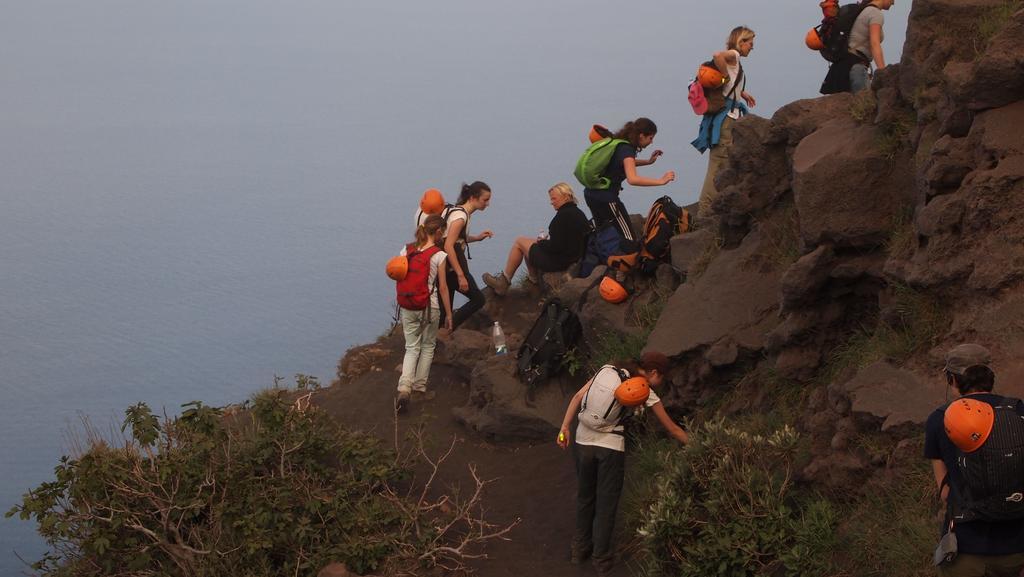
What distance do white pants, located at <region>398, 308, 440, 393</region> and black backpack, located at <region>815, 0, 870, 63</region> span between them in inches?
192

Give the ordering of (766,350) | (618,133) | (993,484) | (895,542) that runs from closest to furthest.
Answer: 1. (993,484)
2. (895,542)
3. (766,350)
4. (618,133)

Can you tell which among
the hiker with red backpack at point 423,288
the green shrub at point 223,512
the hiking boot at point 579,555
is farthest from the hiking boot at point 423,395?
the hiking boot at point 579,555

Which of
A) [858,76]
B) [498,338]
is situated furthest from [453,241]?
[858,76]

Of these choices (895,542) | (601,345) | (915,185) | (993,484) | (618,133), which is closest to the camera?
(993,484)

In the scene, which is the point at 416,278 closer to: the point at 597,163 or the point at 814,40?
the point at 597,163

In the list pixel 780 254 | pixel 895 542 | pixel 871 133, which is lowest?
pixel 895 542

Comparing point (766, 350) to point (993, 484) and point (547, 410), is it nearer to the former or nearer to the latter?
point (547, 410)

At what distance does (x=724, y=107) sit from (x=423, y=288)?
381 centimetres

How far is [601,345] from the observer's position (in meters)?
11.4

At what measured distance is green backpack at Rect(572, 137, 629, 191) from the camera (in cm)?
1192

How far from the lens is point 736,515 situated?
26.2 ft

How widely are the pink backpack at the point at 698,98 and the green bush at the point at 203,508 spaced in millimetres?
5167

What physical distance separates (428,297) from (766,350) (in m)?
3.54

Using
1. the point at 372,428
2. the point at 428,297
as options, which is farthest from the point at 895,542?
the point at 372,428
